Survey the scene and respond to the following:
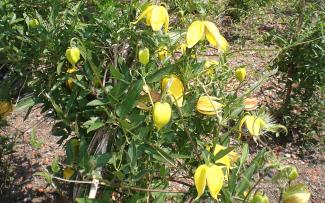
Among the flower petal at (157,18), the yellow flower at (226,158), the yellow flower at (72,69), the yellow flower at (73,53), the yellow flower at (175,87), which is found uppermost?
the flower petal at (157,18)

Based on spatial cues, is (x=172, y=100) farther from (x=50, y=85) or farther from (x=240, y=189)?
(x=50, y=85)

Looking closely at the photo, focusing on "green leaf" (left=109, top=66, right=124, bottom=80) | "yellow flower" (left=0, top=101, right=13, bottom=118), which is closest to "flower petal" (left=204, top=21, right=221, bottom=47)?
"green leaf" (left=109, top=66, right=124, bottom=80)

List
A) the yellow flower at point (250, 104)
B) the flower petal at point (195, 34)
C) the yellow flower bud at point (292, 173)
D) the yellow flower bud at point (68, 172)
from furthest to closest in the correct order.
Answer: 1. the yellow flower bud at point (68, 172)
2. the yellow flower at point (250, 104)
3. the flower petal at point (195, 34)
4. the yellow flower bud at point (292, 173)

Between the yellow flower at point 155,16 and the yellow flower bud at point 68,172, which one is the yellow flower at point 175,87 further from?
the yellow flower bud at point 68,172

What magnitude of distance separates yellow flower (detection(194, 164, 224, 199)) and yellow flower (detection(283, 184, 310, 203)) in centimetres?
14

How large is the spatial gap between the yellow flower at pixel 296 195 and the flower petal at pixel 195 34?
0.35 m

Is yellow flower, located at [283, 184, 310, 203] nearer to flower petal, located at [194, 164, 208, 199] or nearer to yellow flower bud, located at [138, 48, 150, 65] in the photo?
flower petal, located at [194, 164, 208, 199]

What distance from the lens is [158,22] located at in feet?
3.27

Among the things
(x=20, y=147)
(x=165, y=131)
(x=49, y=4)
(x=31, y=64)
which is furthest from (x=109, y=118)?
(x=20, y=147)

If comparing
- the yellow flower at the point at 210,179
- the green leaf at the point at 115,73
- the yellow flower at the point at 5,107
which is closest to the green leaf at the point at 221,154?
the yellow flower at the point at 210,179

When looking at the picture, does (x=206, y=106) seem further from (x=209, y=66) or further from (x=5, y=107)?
(x=5, y=107)

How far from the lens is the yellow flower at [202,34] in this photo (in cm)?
101

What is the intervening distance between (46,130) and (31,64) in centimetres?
122

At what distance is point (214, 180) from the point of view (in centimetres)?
91
